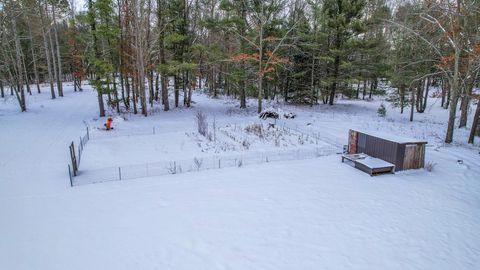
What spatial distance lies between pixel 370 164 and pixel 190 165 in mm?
7082

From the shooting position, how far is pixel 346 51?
1049 inches

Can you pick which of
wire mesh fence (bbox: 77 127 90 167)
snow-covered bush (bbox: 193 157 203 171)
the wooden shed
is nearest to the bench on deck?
the wooden shed

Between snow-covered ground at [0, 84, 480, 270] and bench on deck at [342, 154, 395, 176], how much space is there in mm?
316

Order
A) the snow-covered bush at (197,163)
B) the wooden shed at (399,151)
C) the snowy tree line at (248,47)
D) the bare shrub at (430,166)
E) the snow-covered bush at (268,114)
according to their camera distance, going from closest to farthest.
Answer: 1. the wooden shed at (399,151)
2. the bare shrub at (430,166)
3. the snow-covered bush at (197,163)
4. the snowy tree line at (248,47)
5. the snow-covered bush at (268,114)

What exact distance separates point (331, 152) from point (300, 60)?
54.3ft

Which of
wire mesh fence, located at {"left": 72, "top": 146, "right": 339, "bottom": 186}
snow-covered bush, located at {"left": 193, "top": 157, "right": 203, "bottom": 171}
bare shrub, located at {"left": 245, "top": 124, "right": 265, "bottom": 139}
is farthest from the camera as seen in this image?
bare shrub, located at {"left": 245, "top": 124, "right": 265, "bottom": 139}

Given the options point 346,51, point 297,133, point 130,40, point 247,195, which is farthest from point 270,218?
point 346,51

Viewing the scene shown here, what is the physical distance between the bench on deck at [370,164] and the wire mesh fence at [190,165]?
1.69 m

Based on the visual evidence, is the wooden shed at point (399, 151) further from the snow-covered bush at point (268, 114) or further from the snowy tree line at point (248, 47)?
the snow-covered bush at point (268, 114)

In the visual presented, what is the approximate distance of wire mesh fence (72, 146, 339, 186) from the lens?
10.7 m

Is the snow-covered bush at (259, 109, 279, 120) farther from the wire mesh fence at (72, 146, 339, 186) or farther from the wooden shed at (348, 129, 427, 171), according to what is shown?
the wooden shed at (348, 129, 427, 171)

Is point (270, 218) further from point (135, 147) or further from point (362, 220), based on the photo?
point (135, 147)

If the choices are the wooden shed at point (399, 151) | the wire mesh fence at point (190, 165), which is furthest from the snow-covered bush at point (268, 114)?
the wooden shed at point (399, 151)

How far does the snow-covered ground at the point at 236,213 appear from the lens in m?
6.25
